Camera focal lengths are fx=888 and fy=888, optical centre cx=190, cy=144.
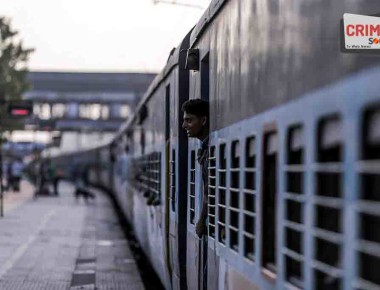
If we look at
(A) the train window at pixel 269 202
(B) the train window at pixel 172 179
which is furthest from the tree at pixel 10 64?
(A) the train window at pixel 269 202

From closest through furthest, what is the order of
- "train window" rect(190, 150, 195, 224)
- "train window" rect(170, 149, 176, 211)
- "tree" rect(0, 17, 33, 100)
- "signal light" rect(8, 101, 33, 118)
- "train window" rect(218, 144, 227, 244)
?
"train window" rect(218, 144, 227, 244) → "train window" rect(190, 150, 195, 224) → "train window" rect(170, 149, 176, 211) → "signal light" rect(8, 101, 33, 118) → "tree" rect(0, 17, 33, 100)

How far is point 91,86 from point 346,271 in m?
69.7

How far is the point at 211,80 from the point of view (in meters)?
5.98

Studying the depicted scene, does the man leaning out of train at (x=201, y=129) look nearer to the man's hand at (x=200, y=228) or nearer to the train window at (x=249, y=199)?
the man's hand at (x=200, y=228)

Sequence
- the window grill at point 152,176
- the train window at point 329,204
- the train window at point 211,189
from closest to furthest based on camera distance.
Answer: the train window at point 329,204 < the train window at point 211,189 < the window grill at point 152,176

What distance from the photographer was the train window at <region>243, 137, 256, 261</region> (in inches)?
171

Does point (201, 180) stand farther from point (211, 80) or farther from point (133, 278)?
point (133, 278)

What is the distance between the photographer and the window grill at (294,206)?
3332 mm

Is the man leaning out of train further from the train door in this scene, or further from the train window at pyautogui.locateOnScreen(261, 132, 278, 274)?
the train window at pyautogui.locateOnScreen(261, 132, 278, 274)

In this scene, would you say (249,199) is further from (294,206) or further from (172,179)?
(172,179)

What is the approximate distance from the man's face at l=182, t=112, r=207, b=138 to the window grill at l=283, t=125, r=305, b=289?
2.87m

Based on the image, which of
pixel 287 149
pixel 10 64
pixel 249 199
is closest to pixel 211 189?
pixel 249 199

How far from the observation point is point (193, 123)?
21.0 feet

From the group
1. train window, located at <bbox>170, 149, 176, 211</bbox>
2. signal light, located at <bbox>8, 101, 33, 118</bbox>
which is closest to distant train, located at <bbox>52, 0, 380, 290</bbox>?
train window, located at <bbox>170, 149, 176, 211</bbox>
